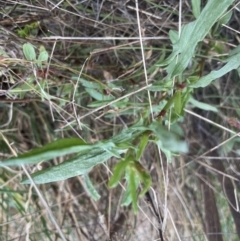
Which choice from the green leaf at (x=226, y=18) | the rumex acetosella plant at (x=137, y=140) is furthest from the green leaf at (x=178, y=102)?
the green leaf at (x=226, y=18)

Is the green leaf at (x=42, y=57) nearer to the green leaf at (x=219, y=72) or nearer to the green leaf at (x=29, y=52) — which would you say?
the green leaf at (x=29, y=52)

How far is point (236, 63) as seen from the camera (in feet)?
1.57

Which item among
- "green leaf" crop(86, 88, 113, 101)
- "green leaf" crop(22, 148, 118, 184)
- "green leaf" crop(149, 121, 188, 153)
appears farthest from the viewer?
"green leaf" crop(86, 88, 113, 101)

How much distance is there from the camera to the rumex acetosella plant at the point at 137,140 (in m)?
0.38

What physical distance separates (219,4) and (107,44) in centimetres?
22

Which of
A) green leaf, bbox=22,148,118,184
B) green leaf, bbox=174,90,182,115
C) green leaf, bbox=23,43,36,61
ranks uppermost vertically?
green leaf, bbox=23,43,36,61

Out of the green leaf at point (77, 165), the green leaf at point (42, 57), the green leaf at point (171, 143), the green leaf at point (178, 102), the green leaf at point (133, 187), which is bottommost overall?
the green leaf at point (133, 187)

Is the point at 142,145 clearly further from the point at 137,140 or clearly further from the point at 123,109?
the point at 123,109

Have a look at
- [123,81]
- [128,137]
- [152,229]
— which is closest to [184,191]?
[152,229]

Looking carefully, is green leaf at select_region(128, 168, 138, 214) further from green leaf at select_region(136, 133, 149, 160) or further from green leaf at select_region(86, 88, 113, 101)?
green leaf at select_region(86, 88, 113, 101)

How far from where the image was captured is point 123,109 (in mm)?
593

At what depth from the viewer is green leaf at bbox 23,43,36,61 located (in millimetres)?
514

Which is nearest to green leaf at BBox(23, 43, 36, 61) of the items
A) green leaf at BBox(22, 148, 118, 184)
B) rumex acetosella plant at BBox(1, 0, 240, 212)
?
rumex acetosella plant at BBox(1, 0, 240, 212)

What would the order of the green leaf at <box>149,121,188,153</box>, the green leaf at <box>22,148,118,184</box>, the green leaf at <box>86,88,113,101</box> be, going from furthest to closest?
the green leaf at <box>86,88,113,101</box>, the green leaf at <box>22,148,118,184</box>, the green leaf at <box>149,121,188,153</box>
